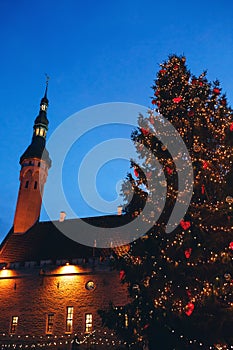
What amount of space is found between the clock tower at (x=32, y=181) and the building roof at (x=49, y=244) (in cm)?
167

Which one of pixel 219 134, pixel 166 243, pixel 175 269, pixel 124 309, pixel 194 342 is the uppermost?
pixel 219 134

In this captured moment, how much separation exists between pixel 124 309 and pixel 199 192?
5.03 m

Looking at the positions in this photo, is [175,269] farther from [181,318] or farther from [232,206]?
[232,206]

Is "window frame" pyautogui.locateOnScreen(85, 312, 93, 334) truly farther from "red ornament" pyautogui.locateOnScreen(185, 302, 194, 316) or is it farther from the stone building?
"red ornament" pyautogui.locateOnScreen(185, 302, 194, 316)

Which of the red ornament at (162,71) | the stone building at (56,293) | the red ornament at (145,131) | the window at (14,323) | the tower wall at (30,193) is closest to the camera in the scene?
the red ornament at (145,131)

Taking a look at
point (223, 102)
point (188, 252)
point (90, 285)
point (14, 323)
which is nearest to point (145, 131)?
point (223, 102)

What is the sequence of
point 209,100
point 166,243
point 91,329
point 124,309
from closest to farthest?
point 166,243
point 124,309
point 209,100
point 91,329

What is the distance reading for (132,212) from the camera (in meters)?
14.8

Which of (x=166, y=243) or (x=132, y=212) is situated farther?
(x=132, y=212)

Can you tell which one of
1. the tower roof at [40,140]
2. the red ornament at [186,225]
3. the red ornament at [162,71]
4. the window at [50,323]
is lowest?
the window at [50,323]

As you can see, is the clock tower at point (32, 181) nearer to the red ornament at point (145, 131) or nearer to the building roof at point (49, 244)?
the building roof at point (49, 244)

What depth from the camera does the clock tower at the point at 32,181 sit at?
32619 mm

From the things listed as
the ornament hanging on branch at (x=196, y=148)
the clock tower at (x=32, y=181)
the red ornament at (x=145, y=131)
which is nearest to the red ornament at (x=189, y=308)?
the ornament hanging on branch at (x=196, y=148)

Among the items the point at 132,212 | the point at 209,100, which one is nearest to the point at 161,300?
the point at 132,212
